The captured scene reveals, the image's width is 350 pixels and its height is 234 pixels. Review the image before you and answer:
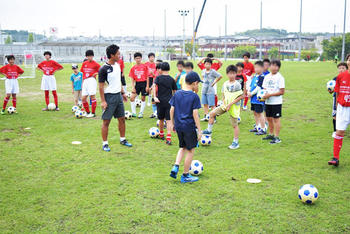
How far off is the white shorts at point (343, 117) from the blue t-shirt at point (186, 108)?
3.03 meters

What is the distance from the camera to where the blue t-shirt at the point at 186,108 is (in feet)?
17.9

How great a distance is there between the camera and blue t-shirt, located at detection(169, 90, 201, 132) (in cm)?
547

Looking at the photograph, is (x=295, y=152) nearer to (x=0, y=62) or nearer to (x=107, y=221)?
(x=107, y=221)

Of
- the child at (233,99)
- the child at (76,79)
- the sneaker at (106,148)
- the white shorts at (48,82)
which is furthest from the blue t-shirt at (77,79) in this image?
the child at (233,99)

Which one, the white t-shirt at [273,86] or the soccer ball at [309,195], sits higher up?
the white t-shirt at [273,86]

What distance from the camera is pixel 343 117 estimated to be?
6.17m

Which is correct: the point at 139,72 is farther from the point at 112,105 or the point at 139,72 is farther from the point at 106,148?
the point at 106,148

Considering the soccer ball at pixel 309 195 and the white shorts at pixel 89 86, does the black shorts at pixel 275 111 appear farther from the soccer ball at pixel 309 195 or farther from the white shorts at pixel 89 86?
the white shorts at pixel 89 86

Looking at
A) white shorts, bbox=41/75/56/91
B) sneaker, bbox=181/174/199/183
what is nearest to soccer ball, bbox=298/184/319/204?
sneaker, bbox=181/174/199/183

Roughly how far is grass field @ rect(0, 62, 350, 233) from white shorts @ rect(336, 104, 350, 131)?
87 cm

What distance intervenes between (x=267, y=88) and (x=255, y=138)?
5.10 feet

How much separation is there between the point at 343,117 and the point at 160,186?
156 inches

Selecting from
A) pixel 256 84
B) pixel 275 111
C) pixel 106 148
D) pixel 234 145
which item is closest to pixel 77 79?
pixel 106 148

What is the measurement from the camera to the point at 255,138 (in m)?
8.73
